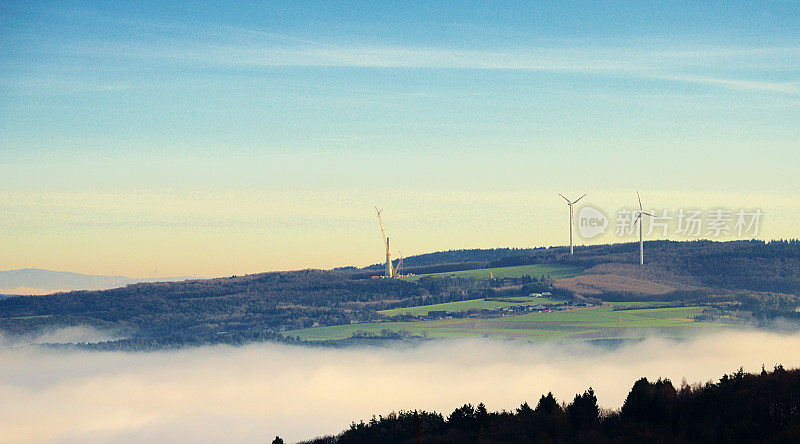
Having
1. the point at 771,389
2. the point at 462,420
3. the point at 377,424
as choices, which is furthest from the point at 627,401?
the point at 377,424

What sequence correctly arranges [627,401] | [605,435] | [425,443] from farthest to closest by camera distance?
[425,443], [627,401], [605,435]

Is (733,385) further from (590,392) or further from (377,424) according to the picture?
(377,424)

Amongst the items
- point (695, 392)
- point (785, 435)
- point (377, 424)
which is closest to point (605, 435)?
point (695, 392)

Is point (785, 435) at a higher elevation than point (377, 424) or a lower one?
higher

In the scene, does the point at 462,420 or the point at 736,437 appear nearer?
the point at 736,437

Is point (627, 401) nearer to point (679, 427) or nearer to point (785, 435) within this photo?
point (679, 427)

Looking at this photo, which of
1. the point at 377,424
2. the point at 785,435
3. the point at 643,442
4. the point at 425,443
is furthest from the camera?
the point at 377,424
